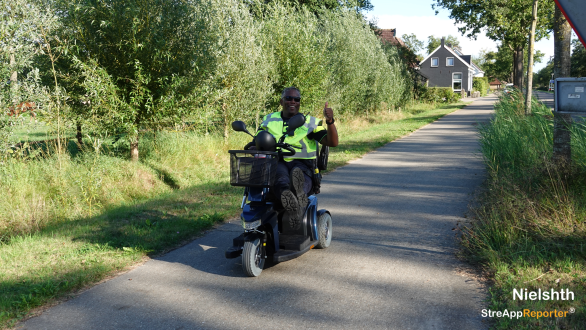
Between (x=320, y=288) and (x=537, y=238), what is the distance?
241 centimetres

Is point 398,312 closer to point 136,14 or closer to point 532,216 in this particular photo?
point 532,216

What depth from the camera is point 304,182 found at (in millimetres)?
4973

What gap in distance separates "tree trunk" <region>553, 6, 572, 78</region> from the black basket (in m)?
4.33

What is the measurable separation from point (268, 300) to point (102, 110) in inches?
289

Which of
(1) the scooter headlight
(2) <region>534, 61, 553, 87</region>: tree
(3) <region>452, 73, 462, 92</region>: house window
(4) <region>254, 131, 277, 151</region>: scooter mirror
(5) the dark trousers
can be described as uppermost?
(2) <region>534, 61, 553, 87</region>: tree

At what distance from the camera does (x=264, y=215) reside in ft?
15.1

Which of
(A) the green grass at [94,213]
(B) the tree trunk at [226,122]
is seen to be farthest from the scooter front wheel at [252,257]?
(B) the tree trunk at [226,122]

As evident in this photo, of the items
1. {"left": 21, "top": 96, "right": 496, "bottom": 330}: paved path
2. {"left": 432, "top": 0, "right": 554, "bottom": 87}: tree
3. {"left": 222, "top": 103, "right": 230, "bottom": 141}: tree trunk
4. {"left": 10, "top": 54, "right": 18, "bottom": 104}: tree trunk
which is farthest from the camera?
{"left": 432, "top": 0, "right": 554, "bottom": 87}: tree

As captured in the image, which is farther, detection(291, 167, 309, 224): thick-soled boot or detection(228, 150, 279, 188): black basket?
detection(291, 167, 309, 224): thick-soled boot

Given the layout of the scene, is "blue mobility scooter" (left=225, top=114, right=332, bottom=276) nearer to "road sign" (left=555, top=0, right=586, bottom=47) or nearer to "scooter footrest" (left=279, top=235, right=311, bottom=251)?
"scooter footrest" (left=279, top=235, right=311, bottom=251)

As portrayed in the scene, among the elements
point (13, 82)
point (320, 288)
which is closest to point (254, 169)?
point (320, 288)

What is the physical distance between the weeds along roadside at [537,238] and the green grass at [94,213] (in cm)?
A: 361

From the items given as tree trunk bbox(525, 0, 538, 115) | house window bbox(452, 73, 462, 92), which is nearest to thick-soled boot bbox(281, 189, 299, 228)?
tree trunk bbox(525, 0, 538, 115)

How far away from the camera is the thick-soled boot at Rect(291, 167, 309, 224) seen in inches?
185
